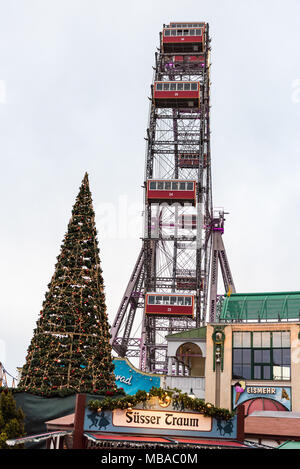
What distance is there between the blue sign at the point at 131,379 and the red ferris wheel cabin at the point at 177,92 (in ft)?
102

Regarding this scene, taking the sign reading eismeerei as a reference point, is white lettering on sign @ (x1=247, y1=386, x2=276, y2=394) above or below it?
above

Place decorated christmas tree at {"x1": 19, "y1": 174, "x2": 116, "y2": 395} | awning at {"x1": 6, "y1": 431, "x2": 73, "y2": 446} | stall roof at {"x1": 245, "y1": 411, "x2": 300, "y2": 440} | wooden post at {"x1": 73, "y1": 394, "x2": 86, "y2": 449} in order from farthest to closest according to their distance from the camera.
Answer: decorated christmas tree at {"x1": 19, "y1": 174, "x2": 116, "y2": 395}, stall roof at {"x1": 245, "y1": 411, "x2": 300, "y2": 440}, wooden post at {"x1": 73, "y1": 394, "x2": 86, "y2": 449}, awning at {"x1": 6, "y1": 431, "x2": 73, "y2": 446}

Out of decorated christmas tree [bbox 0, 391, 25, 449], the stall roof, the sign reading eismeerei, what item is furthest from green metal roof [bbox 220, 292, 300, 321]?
the sign reading eismeerei

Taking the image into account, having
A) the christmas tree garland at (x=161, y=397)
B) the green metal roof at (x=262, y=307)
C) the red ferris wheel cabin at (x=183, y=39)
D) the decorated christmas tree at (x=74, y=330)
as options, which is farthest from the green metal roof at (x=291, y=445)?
the red ferris wheel cabin at (x=183, y=39)

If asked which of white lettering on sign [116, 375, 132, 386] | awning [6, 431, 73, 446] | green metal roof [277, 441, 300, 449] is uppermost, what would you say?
white lettering on sign [116, 375, 132, 386]

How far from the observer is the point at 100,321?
29.2 metres

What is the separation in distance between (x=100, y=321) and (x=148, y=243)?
39.9 m

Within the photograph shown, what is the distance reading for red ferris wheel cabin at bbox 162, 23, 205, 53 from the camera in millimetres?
72062

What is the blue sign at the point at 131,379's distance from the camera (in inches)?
1973

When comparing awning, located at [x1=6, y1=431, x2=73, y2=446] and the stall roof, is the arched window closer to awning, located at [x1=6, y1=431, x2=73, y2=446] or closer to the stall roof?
the stall roof

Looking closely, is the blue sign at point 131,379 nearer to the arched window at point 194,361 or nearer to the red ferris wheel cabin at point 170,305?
the arched window at point 194,361

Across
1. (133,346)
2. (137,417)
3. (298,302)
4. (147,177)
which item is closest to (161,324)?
(133,346)

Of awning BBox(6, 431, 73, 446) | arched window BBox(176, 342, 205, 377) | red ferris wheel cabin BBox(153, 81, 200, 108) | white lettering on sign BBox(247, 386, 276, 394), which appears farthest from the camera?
red ferris wheel cabin BBox(153, 81, 200, 108)

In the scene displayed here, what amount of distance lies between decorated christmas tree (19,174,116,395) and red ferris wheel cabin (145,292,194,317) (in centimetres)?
3535
